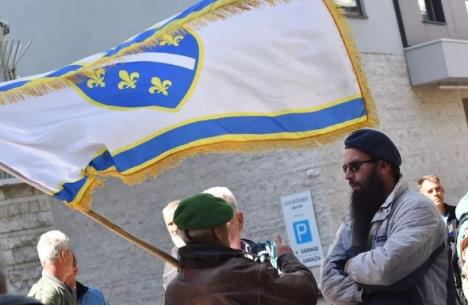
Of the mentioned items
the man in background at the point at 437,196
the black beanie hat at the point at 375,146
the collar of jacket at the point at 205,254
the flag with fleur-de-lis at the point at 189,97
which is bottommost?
the man in background at the point at 437,196

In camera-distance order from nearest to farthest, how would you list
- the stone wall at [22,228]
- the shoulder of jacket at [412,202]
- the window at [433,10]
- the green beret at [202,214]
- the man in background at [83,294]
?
the green beret at [202,214], the shoulder of jacket at [412,202], the man in background at [83,294], the stone wall at [22,228], the window at [433,10]

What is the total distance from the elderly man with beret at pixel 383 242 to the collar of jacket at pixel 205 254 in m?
0.76

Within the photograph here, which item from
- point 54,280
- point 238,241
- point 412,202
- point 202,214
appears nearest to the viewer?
point 202,214

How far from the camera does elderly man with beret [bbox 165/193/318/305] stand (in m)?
3.66

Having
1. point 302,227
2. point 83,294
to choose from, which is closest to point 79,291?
point 83,294

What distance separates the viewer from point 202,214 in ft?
12.5

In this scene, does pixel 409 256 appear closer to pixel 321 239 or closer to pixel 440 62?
pixel 321 239

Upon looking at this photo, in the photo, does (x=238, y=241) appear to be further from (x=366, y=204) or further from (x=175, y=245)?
(x=175, y=245)

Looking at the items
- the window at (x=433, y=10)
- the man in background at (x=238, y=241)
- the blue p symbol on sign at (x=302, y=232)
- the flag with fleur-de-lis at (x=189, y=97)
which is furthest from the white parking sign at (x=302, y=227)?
the flag with fleur-de-lis at (x=189, y=97)

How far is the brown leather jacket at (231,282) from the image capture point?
3.66 meters

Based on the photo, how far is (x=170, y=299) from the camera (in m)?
3.86

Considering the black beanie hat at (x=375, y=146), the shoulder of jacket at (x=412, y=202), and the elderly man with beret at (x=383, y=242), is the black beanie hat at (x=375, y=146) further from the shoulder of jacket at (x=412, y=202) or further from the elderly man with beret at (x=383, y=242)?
the shoulder of jacket at (x=412, y=202)

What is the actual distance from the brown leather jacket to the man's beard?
654 millimetres

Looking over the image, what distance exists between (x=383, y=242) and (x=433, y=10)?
15.6m
